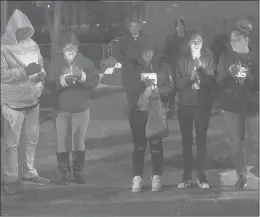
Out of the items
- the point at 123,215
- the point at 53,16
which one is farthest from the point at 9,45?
the point at 123,215

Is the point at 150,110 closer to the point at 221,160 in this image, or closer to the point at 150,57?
the point at 150,57

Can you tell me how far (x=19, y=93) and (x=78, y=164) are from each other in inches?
37.8

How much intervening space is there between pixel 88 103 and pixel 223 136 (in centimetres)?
145

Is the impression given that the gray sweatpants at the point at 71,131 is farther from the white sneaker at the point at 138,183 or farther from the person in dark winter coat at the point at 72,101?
the white sneaker at the point at 138,183

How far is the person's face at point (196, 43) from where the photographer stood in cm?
516

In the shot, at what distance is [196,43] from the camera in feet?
17.0

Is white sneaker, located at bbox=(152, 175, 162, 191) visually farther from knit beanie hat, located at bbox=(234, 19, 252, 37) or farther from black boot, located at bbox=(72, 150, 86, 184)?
knit beanie hat, located at bbox=(234, 19, 252, 37)

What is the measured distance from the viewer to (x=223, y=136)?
5.27 metres

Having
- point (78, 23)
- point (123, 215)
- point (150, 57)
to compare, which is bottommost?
point (123, 215)

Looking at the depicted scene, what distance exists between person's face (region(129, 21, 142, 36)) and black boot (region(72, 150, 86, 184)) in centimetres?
134

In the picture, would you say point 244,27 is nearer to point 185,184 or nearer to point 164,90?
point 164,90

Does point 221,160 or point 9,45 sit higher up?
point 9,45

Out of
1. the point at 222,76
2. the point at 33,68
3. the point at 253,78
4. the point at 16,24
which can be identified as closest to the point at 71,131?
the point at 33,68

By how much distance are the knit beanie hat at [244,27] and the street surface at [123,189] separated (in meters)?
0.91
